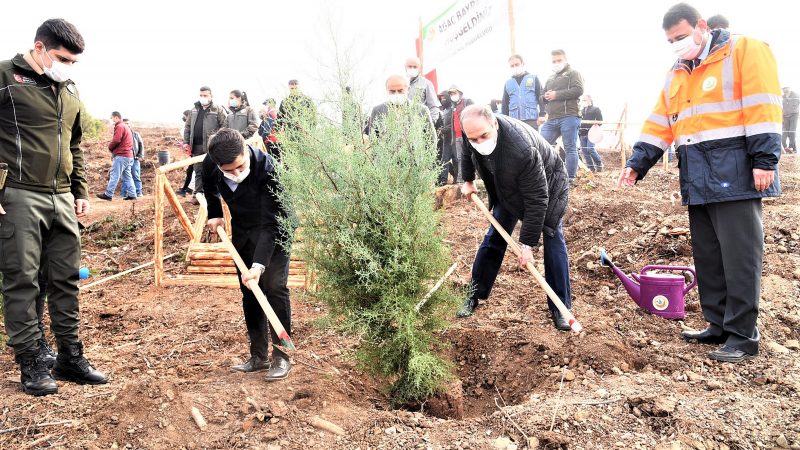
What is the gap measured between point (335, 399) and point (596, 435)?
4.63ft

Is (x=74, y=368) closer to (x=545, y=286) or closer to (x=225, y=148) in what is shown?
(x=225, y=148)

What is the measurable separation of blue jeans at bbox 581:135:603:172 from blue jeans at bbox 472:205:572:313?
7.39 metres

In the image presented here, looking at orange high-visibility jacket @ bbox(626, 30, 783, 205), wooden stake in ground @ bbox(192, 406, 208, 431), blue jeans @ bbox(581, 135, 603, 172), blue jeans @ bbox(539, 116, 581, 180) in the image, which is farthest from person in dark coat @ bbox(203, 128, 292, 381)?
blue jeans @ bbox(581, 135, 603, 172)

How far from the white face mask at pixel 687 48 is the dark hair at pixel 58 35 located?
12.0 feet

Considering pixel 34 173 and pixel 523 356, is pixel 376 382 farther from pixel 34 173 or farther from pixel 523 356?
pixel 34 173

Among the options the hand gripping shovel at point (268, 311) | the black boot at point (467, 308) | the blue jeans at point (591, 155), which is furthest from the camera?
the blue jeans at point (591, 155)

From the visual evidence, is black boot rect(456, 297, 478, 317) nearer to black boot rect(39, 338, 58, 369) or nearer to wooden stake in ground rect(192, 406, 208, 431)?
wooden stake in ground rect(192, 406, 208, 431)

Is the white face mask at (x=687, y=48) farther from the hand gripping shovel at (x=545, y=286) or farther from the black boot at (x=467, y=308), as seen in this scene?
the black boot at (x=467, y=308)

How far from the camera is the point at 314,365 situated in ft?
12.3

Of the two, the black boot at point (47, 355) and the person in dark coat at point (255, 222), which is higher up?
the person in dark coat at point (255, 222)

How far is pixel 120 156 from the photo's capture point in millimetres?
11852

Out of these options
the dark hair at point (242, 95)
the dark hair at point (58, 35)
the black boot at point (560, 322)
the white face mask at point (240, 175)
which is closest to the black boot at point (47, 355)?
the white face mask at point (240, 175)

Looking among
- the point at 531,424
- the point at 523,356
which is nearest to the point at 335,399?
the point at 531,424

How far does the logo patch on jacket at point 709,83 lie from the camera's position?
338 cm
